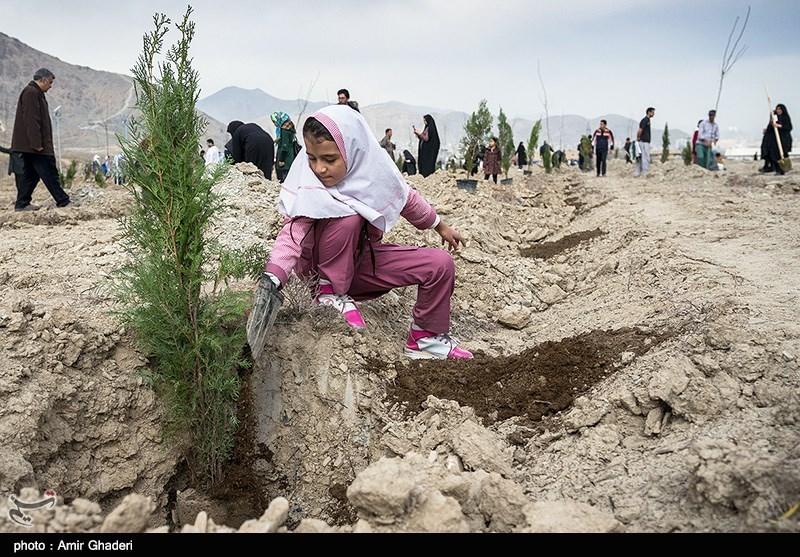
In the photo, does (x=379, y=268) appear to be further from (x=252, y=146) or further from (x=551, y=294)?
(x=252, y=146)

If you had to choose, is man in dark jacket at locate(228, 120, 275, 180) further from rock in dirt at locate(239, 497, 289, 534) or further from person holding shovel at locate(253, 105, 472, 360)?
rock in dirt at locate(239, 497, 289, 534)

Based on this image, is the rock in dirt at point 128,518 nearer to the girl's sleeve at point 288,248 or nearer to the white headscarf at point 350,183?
the girl's sleeve at point 288,248

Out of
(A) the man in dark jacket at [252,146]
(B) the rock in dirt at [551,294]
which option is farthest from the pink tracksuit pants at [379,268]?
(A) the man in dark jacket at [252,146]

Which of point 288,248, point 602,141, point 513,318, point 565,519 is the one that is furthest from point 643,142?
point 565,519

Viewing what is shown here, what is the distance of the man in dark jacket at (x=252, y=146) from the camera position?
27.7ft

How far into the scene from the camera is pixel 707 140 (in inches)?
665

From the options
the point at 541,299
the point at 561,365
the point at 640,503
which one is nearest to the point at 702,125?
the point at 541,299

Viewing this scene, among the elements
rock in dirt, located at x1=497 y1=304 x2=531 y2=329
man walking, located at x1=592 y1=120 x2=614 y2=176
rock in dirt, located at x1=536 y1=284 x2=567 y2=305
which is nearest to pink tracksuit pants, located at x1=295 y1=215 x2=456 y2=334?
rock in dirt, located at x1=497 y1=304 x2=531 y2=329

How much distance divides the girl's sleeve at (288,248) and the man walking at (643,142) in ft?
50.8

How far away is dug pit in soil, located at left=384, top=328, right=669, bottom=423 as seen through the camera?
125 inches

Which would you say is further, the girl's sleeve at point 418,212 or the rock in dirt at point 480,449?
the girl's sleeve at point 418,212

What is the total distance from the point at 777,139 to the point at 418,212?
1384cm

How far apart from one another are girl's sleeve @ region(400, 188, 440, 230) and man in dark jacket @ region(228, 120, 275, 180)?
5194 millimetres
